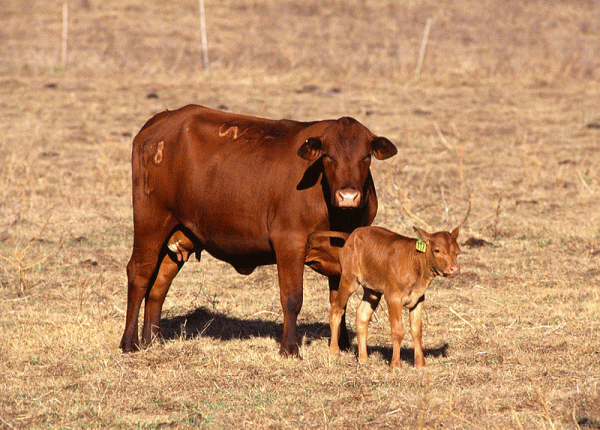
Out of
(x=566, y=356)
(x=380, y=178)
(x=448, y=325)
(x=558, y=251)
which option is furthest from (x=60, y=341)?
(x=380, y=178)

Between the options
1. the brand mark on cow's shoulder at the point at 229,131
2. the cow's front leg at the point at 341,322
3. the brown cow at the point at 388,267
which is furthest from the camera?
the brand mark on cow's shoulder at the point at 229,131

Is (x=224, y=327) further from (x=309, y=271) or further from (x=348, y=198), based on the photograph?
(x=348, y=198)

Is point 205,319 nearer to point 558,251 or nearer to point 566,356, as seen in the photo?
point 566,356

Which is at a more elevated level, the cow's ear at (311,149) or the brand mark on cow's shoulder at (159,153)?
the cow's ear at (311,149)

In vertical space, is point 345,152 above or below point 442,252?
above

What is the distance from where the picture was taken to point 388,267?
6.96m

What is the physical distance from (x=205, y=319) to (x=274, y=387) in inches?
102

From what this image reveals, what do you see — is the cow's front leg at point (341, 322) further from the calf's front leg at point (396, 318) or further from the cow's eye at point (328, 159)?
the cow's eye at point (328, 159)

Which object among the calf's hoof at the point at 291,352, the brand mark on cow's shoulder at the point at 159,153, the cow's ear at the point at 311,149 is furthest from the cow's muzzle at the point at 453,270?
the brand mark on cow's shoulder at the point at 159,153

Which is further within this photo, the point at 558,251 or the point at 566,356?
the point at 558,251

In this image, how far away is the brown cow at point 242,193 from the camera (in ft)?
23.8

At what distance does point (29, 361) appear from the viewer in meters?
7.60

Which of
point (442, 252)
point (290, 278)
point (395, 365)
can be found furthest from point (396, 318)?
point (290, 278)

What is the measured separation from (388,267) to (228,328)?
244 centimetres
